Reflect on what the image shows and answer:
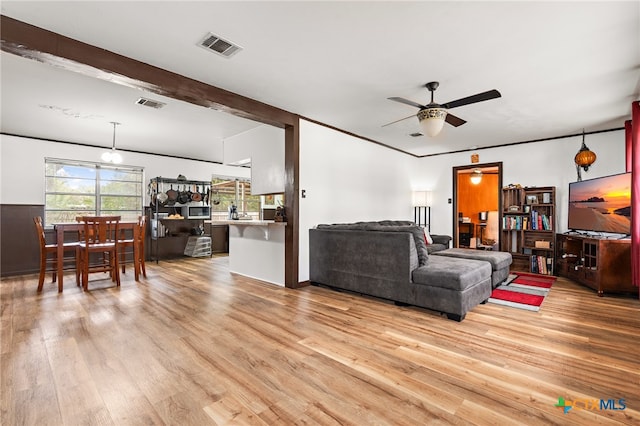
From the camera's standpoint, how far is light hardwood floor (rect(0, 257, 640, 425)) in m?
1.62

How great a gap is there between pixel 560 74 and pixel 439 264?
2281 millimetres

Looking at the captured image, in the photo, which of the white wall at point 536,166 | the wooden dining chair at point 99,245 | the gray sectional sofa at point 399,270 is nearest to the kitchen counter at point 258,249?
the gray sectional sofa at point 399,270

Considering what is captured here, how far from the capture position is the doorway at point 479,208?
304 inches

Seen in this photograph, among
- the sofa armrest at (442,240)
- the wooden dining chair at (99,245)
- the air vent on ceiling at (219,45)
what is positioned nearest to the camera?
the air vent on ceiling at (219,45)

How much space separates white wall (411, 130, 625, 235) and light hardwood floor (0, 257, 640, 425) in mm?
2506

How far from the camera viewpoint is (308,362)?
2154 mm

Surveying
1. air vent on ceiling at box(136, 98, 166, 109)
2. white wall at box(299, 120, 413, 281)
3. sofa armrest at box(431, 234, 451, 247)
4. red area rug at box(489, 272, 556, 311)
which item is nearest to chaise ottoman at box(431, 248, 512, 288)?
red area rug at box(489, 272, 556, 311)

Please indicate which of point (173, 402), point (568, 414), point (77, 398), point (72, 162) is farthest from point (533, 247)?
point (72, 162)

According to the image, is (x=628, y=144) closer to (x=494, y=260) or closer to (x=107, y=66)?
(x=494, y=260)

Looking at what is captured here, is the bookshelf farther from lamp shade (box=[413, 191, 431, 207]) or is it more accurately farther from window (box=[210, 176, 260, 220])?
window (box=[210, 176, 260, 220])

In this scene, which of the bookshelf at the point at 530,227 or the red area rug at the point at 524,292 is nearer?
the red area rug at the point at 524,292

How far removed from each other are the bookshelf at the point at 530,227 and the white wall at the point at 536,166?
0.19m

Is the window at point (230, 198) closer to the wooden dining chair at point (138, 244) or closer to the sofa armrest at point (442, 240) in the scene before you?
the wooden dining chair at point (138, 244)

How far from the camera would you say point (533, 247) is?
5.50 m
